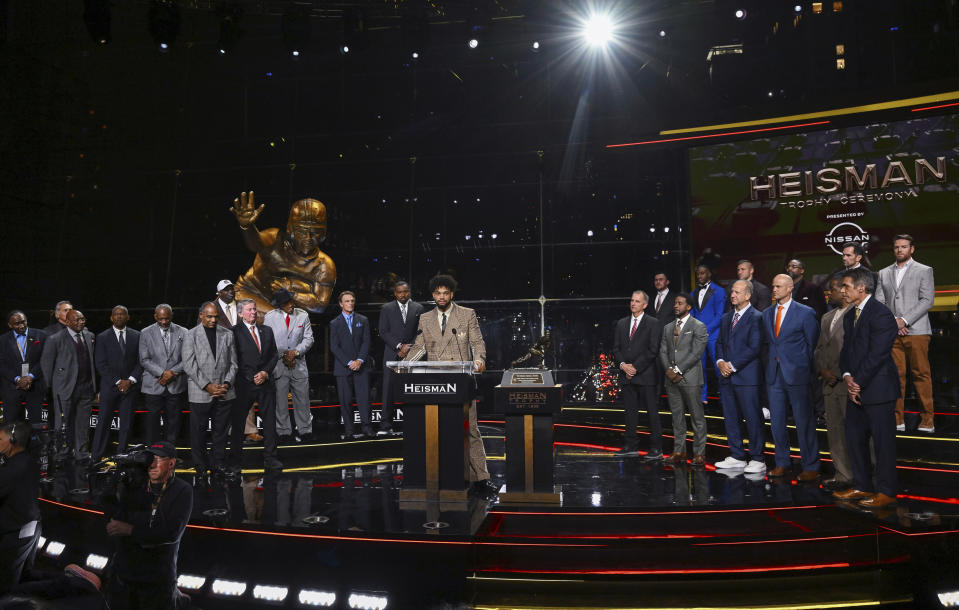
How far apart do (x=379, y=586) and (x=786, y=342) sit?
354cm

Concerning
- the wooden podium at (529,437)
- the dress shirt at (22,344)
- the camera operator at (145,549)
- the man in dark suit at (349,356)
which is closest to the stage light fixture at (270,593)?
the camera operator at (145,549)

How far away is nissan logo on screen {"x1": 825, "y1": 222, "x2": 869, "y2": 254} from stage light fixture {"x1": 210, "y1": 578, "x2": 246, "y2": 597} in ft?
25.9

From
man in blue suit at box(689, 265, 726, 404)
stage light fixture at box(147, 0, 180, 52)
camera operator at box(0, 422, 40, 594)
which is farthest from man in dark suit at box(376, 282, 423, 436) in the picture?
stage light fixture at box(147, 0, 180, 52)

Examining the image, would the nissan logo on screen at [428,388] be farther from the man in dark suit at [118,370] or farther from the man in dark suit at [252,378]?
the man in dark suit at [118,370]

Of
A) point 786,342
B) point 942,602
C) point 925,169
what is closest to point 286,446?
point 786,342

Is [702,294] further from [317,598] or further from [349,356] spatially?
[317,598]

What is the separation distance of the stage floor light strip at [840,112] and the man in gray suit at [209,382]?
6817 mm

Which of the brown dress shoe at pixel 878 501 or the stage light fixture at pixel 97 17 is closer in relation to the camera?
the brown dress shoe at pixel 878 501

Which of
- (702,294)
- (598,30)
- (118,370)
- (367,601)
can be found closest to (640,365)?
(702,294)

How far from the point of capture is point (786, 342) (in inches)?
202

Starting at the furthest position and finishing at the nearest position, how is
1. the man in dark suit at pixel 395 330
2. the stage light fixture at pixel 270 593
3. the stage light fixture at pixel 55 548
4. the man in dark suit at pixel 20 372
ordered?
the man in dark suit at pixel 395 330
the man in dark suit at pixel 20 372
the stage light fixture at pixel 55 548
the stage light fixture at pixel 270 593

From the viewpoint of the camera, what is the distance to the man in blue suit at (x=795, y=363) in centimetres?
→ 507

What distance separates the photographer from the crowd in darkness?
425 centimetres

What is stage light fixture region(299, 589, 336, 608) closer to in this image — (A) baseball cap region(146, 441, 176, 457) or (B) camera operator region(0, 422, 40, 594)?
(A) baseball cap region(146, 441, 176, 457)
